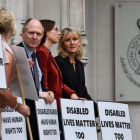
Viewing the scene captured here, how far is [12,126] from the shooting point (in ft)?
27.7

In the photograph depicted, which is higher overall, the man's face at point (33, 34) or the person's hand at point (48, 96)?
the man's face at point (33, 34)

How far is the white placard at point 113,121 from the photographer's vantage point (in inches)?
361

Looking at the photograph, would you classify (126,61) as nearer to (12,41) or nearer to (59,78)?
(12,41)

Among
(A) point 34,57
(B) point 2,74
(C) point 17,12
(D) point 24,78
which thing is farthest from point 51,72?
(C) point 17,12

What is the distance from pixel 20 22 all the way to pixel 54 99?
3.37 metres

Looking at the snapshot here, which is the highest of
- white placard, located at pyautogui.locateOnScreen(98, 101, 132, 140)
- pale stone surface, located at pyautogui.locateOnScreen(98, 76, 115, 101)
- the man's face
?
the man's face

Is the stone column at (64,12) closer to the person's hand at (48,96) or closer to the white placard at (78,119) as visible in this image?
the white placard at (78,119)

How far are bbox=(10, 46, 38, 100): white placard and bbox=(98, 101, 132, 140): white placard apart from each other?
1.68 meters

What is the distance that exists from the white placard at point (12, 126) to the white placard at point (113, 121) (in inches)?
46.0

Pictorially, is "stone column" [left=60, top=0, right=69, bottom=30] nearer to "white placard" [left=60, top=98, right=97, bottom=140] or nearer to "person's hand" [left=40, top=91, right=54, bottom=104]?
"white placard" [left=60, top=98, right=97, bottom=140]

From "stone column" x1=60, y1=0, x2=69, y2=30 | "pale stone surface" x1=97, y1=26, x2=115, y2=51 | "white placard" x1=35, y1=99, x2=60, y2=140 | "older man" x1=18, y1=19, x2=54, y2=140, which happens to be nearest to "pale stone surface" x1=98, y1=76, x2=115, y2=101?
"pale stone surface" x1=97, y1=26, x2=115, y2=51

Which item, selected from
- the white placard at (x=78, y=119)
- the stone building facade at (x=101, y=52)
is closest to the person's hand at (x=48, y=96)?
the white placard at (x=78, y=119)

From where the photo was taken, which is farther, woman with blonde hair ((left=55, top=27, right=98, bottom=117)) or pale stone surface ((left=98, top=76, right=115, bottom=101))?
pale stone surface ((left=98, top=76, right=115, bottom=101))

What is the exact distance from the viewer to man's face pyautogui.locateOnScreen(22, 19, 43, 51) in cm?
839
